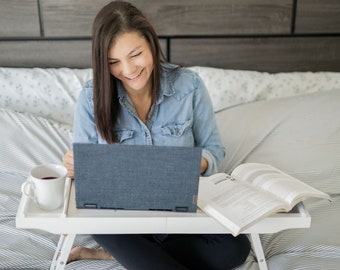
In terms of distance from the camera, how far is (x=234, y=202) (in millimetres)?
958

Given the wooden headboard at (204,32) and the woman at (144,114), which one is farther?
the wooden headboard at (204,32)

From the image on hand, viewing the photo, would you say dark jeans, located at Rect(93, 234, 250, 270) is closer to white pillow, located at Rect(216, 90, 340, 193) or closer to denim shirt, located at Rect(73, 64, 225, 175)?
denim shirt, located at Rect(73, 64, 225, 175)

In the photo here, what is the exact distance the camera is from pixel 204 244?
1180 millimetres

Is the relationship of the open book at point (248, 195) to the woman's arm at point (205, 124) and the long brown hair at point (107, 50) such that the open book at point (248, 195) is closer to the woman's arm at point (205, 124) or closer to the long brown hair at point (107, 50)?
the woman's arm at point (205, 124)

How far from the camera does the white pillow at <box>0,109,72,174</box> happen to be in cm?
151

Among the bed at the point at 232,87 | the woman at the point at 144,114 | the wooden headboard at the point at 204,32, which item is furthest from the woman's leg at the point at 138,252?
the wooden headboard at the point at 204,32

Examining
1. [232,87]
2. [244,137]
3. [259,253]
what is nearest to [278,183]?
[259,253]

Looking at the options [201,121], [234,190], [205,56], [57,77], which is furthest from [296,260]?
[57,77]

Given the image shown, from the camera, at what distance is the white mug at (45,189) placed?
3.05ft

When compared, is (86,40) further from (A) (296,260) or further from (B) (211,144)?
(A) (296,260)

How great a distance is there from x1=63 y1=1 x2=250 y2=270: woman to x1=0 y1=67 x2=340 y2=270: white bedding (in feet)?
0.40

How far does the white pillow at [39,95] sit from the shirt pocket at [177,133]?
0.59 metres

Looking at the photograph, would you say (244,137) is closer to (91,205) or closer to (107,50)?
(107,50)

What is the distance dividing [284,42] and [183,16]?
45 cm
